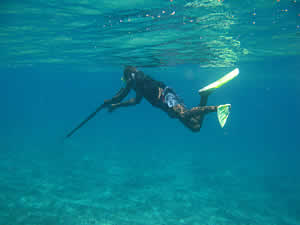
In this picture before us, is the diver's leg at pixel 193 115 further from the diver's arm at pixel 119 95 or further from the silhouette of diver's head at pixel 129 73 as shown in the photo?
the silhouette of diver's head at pixel 129 73

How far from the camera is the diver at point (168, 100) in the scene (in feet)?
19.3

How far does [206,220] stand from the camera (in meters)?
11.5

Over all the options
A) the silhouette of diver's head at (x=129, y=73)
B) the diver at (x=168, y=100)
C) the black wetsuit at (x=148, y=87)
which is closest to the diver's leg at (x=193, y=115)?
the diver at (x=168, y=100)

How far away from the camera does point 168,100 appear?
301 inches

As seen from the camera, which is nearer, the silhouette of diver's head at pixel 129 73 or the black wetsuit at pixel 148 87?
the black wetsuit at pixel 148 87

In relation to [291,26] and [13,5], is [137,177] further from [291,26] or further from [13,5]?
[291,26]

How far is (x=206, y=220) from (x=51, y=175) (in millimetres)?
13001

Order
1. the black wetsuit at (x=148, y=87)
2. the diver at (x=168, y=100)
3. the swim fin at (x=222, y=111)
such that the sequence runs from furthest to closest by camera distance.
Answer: the black wetsuit at (x=148, y=87)
the diver at (x=168, y=100)
the swim fin at (x=222, y=111)

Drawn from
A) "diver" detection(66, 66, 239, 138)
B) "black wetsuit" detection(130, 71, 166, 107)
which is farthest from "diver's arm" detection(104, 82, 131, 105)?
"black wetsuit" detection(130, 71, 166, 107)

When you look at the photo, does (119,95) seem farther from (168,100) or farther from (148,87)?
(168,100)

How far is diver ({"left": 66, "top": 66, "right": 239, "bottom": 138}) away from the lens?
5891mm

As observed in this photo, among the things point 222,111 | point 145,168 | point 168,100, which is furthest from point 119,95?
point 145,168

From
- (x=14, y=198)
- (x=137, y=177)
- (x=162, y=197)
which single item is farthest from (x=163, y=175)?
(x=14, y=198)

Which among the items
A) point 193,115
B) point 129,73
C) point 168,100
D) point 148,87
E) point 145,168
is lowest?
point 145,168
